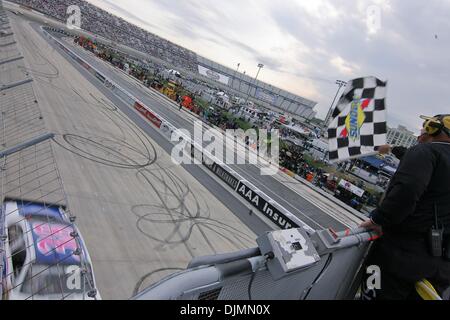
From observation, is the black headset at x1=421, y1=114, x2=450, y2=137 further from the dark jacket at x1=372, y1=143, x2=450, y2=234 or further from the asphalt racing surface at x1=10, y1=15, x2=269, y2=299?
the asphalt racing surface at x1=10, y1=15, x2=269, y2=299

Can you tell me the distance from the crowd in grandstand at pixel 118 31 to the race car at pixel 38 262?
3657 inches

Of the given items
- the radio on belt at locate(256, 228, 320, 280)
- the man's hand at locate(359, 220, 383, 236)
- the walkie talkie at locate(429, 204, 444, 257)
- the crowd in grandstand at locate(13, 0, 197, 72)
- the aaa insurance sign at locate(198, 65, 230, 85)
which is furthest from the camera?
the aaa insurance sign at locate(198, 65, 230, 85)

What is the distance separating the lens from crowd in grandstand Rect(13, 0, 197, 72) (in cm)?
8494

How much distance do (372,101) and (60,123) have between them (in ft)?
45.9

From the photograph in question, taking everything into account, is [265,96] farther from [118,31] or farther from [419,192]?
[419,192]

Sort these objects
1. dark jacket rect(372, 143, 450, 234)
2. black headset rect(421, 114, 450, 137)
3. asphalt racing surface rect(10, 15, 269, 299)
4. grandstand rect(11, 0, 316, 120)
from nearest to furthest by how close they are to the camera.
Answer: dark jacket rect(372, 143, 450, 234) → black headset rect(421, 114, 450, 137) → asphalt racing surface rect(10, 15, 269, 299) → grandstand rect(11, 0, 316, 120)

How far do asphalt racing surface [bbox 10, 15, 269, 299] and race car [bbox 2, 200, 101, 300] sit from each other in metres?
1.25

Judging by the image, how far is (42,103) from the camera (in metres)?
15.3

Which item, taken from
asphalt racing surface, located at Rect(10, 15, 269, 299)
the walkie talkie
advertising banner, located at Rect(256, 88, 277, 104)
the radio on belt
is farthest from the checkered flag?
advertising banner, located at Rect(256, 88, 277, 104)

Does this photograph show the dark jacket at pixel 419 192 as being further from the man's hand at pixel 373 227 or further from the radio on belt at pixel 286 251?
the radio on belt at pixel 286 251

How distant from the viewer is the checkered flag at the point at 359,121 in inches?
136

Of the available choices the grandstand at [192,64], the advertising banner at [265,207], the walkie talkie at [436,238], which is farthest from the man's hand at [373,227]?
the grandstand at [192,64]

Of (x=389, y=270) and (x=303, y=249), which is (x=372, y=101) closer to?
(x=389, y=270)
